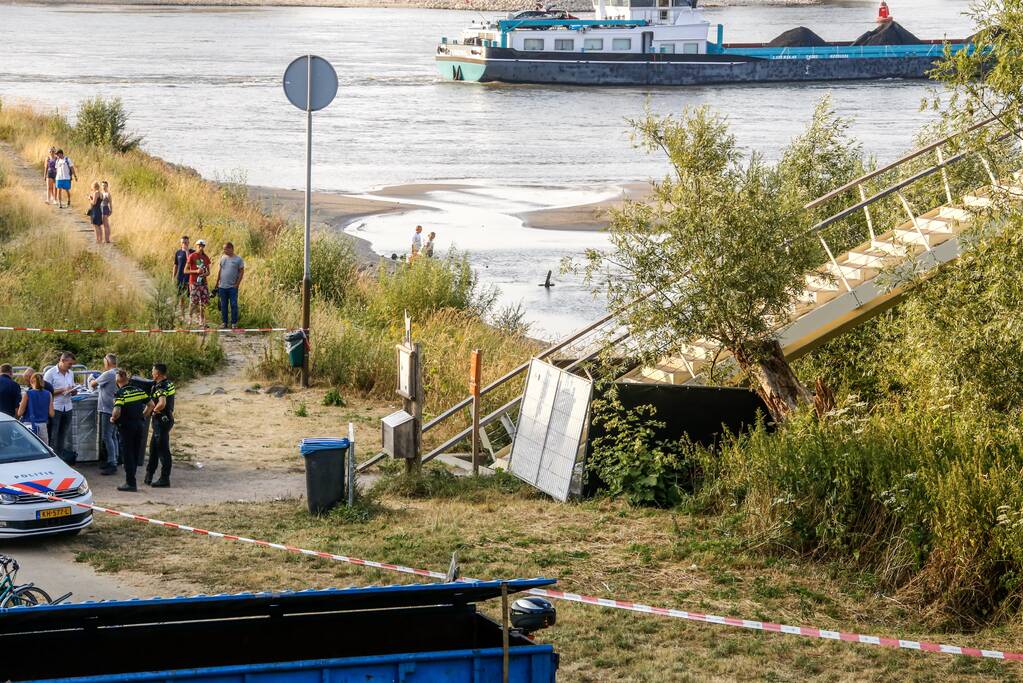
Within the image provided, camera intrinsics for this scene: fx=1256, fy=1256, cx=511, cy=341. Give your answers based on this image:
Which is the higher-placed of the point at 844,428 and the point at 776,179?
the point at 776,179

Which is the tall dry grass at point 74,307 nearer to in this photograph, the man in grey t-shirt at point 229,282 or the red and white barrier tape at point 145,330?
the red and white barrier tape at point 145,330

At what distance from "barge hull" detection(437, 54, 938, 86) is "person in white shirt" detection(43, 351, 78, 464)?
3069 inches

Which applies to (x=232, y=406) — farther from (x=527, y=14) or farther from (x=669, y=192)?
(x=527, y=14)

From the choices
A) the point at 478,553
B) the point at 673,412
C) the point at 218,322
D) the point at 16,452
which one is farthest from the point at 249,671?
the point at 218,322

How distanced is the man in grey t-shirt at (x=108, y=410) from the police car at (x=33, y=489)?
6.14 feet

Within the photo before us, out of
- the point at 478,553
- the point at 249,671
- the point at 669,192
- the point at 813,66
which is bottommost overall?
the point at 478,553

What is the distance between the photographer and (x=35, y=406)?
48.6ft

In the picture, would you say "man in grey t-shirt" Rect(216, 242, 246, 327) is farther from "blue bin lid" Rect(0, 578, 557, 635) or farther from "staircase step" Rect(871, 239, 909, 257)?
"blue bin lid" Rect(0, 578, 557, 635)

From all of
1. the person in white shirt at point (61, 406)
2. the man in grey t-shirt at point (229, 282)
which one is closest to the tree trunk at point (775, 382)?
the person in white shirt at point (61, 406)

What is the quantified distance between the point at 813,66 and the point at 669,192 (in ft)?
287

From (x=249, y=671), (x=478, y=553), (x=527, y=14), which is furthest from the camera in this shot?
(x=527, y=14)

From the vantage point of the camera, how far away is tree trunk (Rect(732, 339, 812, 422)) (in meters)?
14.2

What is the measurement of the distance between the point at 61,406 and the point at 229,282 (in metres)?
6.94

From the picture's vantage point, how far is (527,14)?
9412 cm
